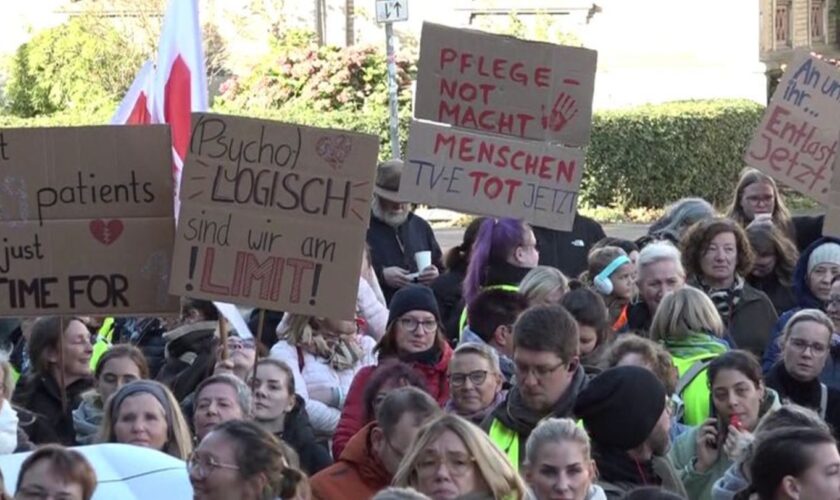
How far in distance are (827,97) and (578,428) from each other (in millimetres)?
4192

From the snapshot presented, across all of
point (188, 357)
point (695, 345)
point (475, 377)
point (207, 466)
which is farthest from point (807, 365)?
point (207, 466)

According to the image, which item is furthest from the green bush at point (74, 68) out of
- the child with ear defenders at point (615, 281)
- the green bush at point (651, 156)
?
the child with ear defenders at point (615, 281)

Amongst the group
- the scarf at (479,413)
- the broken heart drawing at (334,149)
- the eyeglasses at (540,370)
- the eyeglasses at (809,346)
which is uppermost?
the broken heart drawing at (334,149)

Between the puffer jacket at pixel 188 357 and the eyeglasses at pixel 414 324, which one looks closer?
the eyeglasses at pixel 414 324

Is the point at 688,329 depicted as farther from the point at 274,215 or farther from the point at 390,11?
the point at 390,11

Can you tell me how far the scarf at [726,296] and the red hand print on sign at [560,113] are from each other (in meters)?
1.06

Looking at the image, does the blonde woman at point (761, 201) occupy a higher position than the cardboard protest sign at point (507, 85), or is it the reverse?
the cardboard protest sign at point (507, 85)

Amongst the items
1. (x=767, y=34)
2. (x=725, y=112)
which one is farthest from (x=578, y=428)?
(x=767, y=34)

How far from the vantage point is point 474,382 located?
21.5ft

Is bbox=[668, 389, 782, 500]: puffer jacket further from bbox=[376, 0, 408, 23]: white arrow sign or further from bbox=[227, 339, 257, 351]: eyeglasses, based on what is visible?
bbox=[376, 0, 408, 23]: white arrow sign

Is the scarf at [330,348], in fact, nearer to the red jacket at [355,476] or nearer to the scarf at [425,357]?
the scarf at [425,357]

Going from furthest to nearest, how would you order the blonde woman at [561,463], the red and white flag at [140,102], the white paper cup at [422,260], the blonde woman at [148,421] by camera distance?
1. the white paper cup at [422,260]
2. the red and white flag at [140,102]
3. the blonde woman at [148,421]
4. the blonde woman at [561,463]

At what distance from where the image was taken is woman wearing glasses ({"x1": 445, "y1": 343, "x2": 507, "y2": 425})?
6.55 meters

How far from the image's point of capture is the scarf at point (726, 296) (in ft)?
28.1
